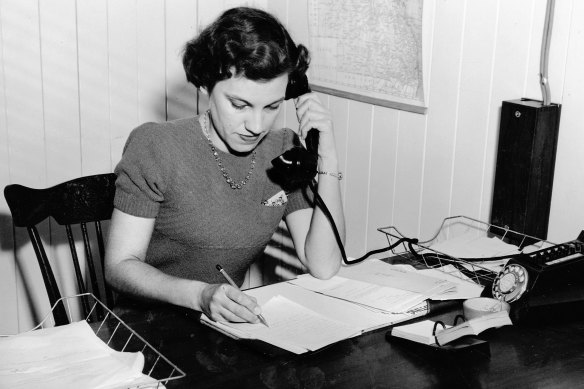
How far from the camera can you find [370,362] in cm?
123

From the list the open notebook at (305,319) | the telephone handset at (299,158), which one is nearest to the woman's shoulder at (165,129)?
the telephone handset at (299,158)

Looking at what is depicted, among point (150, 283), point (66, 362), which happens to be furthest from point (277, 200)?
point (66, 362)

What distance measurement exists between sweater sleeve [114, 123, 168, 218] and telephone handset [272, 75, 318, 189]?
0.98ft

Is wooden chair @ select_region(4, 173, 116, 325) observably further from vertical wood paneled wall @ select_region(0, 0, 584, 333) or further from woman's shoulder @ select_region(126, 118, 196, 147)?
vertical wood paneled wall @ select_region(0, 0, 584, 333)

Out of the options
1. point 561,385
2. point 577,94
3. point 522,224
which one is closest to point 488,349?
point 561,385

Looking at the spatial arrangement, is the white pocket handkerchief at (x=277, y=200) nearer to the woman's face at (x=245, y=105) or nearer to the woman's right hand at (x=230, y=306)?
the woman's face at (x=245, y=105)

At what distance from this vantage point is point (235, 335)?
1296 mm

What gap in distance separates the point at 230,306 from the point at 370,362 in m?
0.27

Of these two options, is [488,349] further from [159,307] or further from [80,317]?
[80,317]

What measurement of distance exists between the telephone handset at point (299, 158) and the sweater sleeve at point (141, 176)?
11.7 inches

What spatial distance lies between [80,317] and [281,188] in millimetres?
1186

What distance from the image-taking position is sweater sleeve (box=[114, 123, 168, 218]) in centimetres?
160

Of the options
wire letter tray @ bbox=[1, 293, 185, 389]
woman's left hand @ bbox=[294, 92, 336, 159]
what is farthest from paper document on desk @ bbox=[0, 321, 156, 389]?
woman's left hand @ bbox=[294, 92, 336, 159]

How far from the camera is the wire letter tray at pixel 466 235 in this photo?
1694 mm
